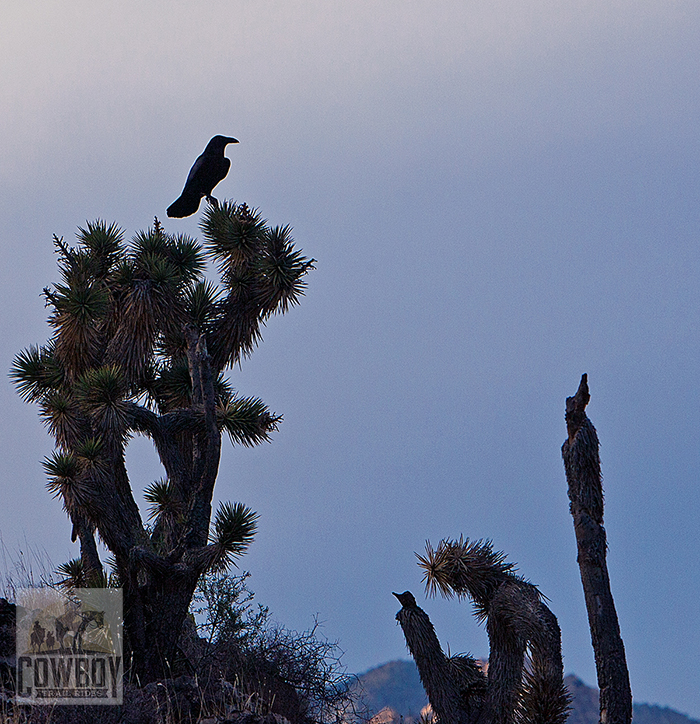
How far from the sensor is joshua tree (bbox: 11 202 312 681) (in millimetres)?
10102

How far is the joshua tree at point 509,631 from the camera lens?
779 centimetres

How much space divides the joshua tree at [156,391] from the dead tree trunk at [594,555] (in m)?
4.26

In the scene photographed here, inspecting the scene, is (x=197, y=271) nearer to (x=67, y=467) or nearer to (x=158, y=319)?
(x=158, y=319)

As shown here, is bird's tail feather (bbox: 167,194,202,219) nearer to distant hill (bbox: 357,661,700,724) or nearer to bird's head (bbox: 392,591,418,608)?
bird's head (bbox: 392,591,418,608)

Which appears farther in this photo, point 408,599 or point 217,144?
point 217,144

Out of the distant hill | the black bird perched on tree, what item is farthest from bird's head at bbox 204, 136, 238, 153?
the distant hill

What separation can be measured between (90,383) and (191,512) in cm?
194

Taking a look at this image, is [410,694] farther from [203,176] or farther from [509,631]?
[509,631]

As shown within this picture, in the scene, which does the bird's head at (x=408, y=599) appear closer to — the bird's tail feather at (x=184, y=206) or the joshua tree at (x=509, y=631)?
the joshua tree at (x=509, y=631)

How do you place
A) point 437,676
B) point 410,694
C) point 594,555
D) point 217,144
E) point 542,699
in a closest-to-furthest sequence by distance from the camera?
point 594,555 < point 542,699 < point 437,676 < point 217,144 < point 410,694

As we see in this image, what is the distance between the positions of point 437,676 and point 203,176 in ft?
24.9

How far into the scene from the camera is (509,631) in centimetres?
859

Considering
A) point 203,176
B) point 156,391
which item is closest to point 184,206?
point 203,176

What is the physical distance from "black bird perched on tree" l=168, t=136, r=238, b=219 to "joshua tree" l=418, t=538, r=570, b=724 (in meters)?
6.36
